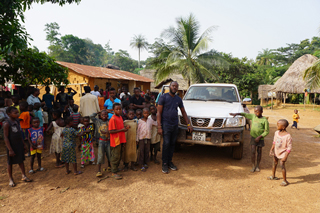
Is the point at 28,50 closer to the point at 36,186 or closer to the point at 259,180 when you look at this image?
the point at 36,186

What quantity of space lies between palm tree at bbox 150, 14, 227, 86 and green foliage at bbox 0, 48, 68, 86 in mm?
7927

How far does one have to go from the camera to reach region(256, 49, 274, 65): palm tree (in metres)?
48.2

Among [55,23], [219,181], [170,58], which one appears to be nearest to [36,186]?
[219,181]

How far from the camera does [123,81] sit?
1641cm

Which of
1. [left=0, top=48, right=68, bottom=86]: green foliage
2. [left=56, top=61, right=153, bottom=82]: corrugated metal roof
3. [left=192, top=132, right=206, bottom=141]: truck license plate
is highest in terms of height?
[left=56, top=61, right=153, bottom=82]: corrugated metal roof

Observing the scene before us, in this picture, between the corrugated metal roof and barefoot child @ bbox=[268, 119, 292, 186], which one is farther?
the corrugated metal roof

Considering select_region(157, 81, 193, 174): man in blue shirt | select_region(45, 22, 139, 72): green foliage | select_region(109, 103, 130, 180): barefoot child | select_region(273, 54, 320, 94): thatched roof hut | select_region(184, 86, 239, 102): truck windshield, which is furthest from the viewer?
select_region(45, 22, 139, 72): green foliage

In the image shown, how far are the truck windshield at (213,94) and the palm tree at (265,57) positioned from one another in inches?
1884

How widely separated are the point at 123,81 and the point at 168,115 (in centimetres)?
1282

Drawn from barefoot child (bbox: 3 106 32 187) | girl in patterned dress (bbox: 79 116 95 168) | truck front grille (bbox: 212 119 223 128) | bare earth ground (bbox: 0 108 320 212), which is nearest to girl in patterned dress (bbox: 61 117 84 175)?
girl in patterned dress (bbox: 79 116 95 168)

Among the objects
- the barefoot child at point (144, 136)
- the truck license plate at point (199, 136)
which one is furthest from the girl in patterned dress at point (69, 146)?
the truck license plate at point (199, 136)

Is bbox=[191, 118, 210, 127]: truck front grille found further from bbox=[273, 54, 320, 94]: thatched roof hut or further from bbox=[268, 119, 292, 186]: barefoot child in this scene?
bbox=[273, 54, 320, 94]: thatched roof hut

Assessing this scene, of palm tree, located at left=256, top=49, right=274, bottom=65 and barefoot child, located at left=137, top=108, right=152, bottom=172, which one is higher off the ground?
palm tree, located at left=256, top=49, right=274, bottom=65

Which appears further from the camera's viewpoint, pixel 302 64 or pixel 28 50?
pixel 302 64
